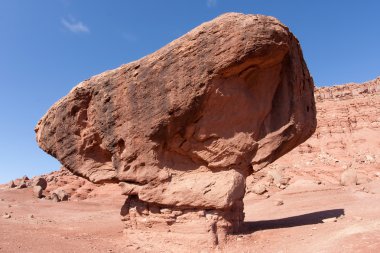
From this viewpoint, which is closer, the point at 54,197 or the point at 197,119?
the point at 197,119

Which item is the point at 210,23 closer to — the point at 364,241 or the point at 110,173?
the point at 110,173

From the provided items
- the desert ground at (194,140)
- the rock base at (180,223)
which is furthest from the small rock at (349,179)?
the rock base at (180,223)

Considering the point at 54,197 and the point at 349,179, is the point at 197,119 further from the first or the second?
the point at 54,197

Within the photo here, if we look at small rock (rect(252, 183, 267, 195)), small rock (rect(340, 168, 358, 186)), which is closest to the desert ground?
small rock (rect(252, 183, 267, 195))

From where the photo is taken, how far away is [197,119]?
8.89 meters

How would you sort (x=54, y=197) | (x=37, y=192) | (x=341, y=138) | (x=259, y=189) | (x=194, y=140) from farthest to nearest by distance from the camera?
(x=341, y=138)
(x=37, y=192)
(x=54, y=197)
(x=259, y=189)
(x=194, y=140)

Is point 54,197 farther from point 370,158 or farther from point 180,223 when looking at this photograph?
point 370,158

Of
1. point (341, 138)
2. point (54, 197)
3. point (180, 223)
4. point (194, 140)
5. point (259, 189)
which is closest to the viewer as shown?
point (180, 223)

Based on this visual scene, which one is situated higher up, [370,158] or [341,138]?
[341,138]

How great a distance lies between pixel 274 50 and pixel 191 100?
95.0 inches

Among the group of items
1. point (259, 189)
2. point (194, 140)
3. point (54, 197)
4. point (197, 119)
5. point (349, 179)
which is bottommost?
point (54, 197)

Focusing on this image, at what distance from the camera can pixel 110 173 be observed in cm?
982

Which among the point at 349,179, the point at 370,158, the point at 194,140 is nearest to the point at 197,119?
the point at 194,140

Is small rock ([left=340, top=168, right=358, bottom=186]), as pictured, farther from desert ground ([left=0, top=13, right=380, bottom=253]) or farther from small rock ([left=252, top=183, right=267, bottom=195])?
desert ground ([left=0, top=13, right=380, bottom=253])
